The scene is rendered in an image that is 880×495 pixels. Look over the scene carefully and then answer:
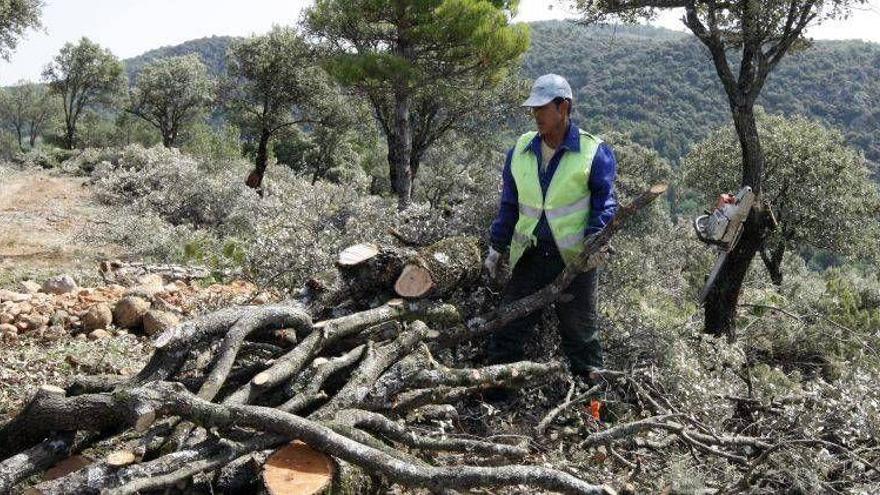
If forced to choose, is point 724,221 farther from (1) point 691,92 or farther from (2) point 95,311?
(1) point 691,92

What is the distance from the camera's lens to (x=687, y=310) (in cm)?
959

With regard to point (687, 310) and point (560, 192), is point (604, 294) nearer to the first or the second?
point (560, 192)

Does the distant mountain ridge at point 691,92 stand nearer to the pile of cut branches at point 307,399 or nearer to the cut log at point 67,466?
the pile of cut branches at point 307,399

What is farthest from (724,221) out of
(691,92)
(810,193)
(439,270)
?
(691,92)

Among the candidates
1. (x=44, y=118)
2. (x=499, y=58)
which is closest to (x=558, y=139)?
(x=499, y=58)

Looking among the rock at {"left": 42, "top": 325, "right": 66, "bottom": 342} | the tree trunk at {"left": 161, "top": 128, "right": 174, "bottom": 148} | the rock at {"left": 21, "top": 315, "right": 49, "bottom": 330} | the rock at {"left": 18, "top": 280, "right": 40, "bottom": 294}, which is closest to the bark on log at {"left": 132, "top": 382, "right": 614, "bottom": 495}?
the rock at {"left": 42, "top": 325, "right": 66, "bottom": 342}

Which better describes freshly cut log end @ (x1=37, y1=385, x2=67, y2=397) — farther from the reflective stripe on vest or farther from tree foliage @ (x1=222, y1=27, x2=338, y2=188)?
tree foliage @ (x1=222, y1=27, x2=338, y2=188)

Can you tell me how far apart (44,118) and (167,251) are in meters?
49.6

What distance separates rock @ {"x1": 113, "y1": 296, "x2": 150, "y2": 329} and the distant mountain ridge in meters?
49.0

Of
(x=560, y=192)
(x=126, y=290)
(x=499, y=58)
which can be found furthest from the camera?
(x=499, y=58)

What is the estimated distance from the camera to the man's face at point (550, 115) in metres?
4.10

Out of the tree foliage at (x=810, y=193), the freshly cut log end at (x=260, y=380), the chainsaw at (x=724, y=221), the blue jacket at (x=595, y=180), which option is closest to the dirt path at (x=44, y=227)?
the freshly cut log end at (x=260, y=380)

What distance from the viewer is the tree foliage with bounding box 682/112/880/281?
1770 centimetres

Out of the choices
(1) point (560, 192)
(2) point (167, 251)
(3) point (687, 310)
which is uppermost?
(1) point (560, 192)
